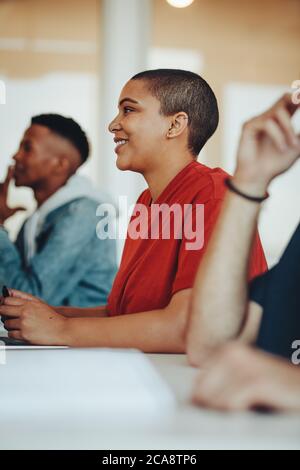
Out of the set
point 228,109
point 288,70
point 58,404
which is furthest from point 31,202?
point 58,404

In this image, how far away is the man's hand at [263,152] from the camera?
73 centimetres

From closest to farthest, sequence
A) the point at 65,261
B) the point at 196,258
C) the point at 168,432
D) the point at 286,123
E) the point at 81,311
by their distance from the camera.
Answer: the point at 168,432, the point at 286,123, the point at 196,258, the point at 81,311, the point at 65,261

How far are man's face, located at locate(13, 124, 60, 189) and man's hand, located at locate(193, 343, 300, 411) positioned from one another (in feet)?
2.71

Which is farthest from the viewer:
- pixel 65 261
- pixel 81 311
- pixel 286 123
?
pixel 65 261

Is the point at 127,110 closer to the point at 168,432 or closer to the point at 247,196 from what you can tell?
the point at 247,196

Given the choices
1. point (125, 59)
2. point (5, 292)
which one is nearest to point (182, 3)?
point (125, 59)

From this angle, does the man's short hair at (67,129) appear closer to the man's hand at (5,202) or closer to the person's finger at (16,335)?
the man's hand at (5,202)

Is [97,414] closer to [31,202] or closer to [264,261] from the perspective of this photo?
[264,261]

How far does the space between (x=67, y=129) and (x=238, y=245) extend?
681 mm

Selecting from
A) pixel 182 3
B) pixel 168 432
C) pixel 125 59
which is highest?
pixel 182 3

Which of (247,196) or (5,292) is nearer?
(247,196)

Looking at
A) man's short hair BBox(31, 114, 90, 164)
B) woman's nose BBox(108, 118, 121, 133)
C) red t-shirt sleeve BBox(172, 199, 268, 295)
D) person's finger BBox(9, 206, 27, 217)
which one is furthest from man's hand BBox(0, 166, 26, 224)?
red t-shirt sleeve BBox(172, 199, 268, 295)

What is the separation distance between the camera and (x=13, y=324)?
3.23 feet

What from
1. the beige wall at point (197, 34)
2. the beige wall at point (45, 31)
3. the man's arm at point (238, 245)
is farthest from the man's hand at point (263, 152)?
the beige wall at point (45, 31)
